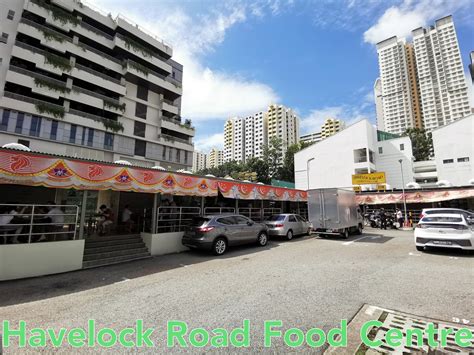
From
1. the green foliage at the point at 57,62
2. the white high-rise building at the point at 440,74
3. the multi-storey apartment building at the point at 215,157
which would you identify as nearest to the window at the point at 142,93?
the green foliage at the point at 57,62

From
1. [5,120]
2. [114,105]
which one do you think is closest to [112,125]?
[114,105]

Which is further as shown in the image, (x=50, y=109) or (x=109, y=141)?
(x=109, y=141)

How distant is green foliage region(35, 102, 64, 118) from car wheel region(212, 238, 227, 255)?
87.4 ft

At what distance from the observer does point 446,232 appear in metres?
8.53

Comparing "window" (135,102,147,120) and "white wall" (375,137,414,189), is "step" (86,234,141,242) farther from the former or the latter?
"white wall" (375,137,414,189)

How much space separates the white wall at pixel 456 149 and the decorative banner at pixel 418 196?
16640 millimetres

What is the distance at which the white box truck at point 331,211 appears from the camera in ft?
42.5

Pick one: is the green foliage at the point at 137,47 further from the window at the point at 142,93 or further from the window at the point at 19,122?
the window at the point at 19,122

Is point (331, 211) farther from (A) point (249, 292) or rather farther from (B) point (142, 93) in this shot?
(B) point (142, 93)

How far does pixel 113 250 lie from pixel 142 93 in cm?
3083

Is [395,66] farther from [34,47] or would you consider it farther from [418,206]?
[34,47]

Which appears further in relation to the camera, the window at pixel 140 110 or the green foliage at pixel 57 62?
the window at pixel 140 110

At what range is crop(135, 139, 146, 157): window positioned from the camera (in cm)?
3201

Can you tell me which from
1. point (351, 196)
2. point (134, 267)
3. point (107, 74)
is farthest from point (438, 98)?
point (134, 267)
